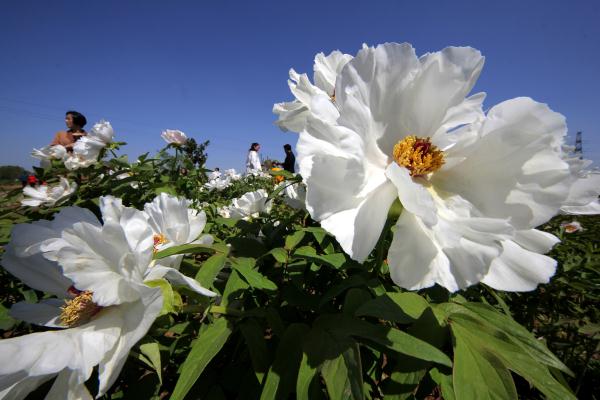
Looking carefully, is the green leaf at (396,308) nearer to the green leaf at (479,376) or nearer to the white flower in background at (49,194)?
the green leaf at (479,376)

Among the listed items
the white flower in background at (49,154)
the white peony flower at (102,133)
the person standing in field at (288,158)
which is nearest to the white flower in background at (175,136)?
the white peony flower at (102,133)

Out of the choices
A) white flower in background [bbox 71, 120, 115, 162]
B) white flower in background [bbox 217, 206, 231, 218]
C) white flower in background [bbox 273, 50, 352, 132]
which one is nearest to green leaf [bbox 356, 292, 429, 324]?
white flower in background [bbox 273, 50, 352, 132]

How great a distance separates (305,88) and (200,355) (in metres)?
0.91

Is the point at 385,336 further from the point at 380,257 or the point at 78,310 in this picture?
the point at 78,310

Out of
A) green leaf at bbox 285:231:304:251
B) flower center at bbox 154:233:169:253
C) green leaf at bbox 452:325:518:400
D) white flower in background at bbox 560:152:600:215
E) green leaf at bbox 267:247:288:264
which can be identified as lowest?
green leaf at bbox 452:325:518:400

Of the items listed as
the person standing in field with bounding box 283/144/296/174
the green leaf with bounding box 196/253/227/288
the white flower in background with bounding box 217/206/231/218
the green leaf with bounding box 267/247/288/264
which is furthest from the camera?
the person standing in field with bounding box 283/144/296/174

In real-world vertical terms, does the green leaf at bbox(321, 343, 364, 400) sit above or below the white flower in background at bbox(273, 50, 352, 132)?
below

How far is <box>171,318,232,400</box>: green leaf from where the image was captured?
635 millimetres

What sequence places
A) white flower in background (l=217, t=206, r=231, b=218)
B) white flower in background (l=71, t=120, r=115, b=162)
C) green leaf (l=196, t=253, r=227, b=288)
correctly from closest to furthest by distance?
green leaf (l=196, t=253, r=227, b=288) < white flower in background (l=71, t=120, r=115, b=162) < white flower in background (l=217, t=206, r=231, b=218)

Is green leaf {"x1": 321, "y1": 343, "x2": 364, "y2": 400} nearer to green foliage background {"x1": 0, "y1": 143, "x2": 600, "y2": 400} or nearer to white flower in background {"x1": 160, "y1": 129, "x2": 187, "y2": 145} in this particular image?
green foliage background {"x1": 0, "y1": 143, "x2": 600, "y2": 400}

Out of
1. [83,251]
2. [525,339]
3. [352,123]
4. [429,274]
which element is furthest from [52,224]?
[525,339]

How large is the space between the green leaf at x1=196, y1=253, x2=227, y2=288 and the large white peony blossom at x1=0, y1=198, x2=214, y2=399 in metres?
0.08

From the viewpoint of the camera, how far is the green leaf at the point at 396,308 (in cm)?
62

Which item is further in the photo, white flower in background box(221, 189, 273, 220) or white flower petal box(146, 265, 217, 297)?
white flower in background box(221, 189, 273, 220)
